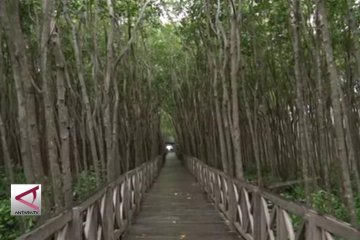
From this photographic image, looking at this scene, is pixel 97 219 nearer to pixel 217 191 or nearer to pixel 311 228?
pixel 311 228

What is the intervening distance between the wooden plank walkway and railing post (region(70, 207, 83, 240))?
3965 millimetres

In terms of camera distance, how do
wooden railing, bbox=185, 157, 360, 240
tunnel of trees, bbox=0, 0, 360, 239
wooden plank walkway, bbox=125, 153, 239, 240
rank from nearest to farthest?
1. wooden railing, bbox=185, 157, 360, 240
2. tunnel of trees, bbox=0, 0, 360, 239
3. wooden plank walkway, bbox=125, 153, 239, 240

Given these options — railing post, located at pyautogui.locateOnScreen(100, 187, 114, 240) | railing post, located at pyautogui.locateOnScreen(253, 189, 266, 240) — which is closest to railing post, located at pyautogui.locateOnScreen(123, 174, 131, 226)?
railing post, located at pyautogui.locateOnScreen(100, 187, 114, 240)

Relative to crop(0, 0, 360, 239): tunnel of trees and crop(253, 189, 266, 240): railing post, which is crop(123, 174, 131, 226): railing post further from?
crop(253, 189, 266, 240): railing post

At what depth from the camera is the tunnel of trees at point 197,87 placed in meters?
7.33

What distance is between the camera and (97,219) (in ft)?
21.3

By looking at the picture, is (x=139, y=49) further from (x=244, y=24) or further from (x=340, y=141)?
(x=340, y=141)

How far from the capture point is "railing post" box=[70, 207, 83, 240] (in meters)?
4.89

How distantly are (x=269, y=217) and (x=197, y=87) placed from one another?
57.6ft

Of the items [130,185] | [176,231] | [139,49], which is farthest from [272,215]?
[139,49]

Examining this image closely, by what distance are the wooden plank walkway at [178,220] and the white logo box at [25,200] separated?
4.95 m

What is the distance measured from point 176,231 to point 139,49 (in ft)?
39.5

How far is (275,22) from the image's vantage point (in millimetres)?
14633

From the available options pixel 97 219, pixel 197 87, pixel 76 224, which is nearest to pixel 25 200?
pixel 76 224
